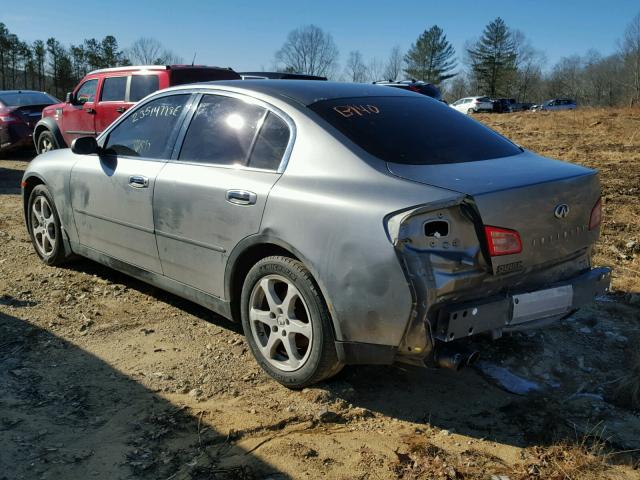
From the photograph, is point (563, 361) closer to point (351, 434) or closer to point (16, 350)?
point (351, 434)

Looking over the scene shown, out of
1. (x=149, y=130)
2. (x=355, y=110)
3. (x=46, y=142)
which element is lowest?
(x=46, y=142)

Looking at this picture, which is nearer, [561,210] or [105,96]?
[561,210]

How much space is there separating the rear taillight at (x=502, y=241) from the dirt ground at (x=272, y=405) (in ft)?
2.90

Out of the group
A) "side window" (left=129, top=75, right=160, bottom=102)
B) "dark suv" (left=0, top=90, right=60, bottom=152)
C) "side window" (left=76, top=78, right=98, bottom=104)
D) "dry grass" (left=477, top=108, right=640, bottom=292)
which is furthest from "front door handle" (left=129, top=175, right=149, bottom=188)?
"dark suv" (left=0, top=90, right=60, bottom=152)

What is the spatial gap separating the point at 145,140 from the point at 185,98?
17.5 inches

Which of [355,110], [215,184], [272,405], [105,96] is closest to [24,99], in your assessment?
[105,96]

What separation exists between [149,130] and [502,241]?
267 centimetres

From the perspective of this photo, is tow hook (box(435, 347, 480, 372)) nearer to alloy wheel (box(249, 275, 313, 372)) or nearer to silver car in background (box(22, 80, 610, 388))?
silver car in background (box(22, 80, 610, 388))

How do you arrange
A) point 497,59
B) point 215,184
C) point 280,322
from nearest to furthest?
1. point 280,322
2. point 215,184
3. point 497,59

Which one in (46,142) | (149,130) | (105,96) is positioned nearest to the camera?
(149,130)

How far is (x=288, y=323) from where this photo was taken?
3172 millimetres

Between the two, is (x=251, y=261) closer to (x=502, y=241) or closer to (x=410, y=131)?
(x=410, y=131)

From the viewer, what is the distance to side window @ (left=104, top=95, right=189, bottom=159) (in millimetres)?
4070

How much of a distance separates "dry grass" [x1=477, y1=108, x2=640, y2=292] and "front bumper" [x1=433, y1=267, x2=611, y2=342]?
6.37 ft
